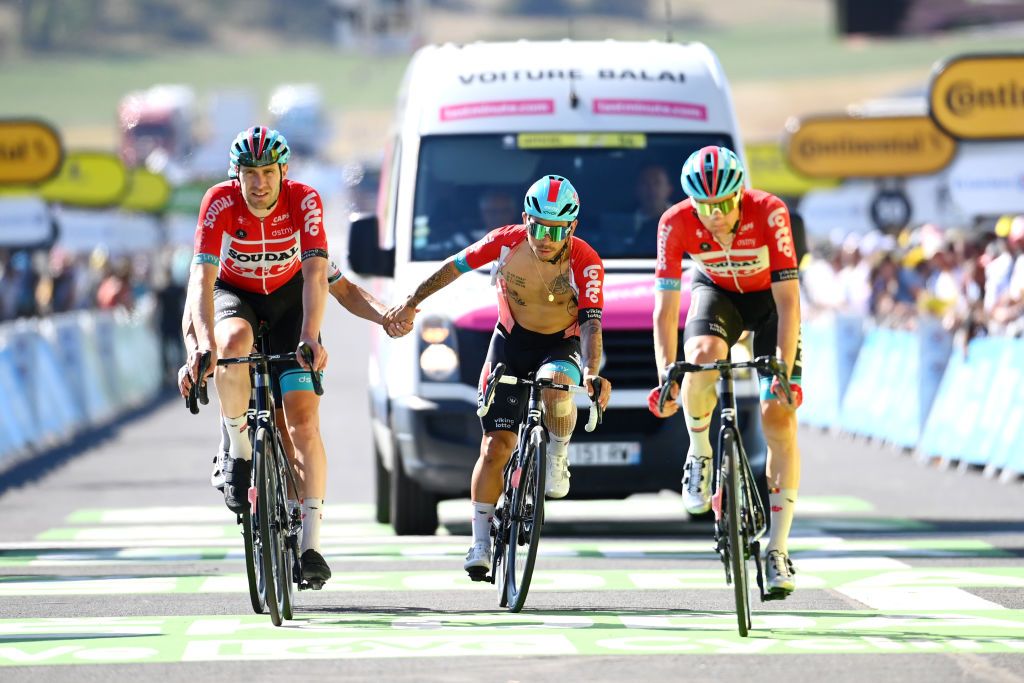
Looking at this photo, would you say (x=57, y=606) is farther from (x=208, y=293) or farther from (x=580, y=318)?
(x=580, y=318)

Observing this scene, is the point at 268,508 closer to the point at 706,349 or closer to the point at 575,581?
the point at 706,349

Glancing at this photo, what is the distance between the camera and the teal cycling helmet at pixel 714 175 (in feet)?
31.6

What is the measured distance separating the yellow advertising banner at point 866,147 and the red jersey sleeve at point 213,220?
73.6 ft

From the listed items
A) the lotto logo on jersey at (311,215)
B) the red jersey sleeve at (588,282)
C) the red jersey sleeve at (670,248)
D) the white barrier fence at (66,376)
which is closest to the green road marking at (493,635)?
the red jersey sleeve at (588,282)

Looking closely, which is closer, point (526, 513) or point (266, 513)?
point (266, 513)

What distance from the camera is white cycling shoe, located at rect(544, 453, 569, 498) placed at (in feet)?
33.4

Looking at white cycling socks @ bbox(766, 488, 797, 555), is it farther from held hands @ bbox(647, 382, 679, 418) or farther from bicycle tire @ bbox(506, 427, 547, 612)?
bicycle tire @ bbox(506, 427, 547, 612)

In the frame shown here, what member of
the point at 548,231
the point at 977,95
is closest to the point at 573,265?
the point at 548,231

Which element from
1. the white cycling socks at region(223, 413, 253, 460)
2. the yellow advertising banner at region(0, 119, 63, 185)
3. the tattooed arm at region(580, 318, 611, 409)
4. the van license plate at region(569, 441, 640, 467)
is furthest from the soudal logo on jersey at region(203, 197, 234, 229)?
the yellow advertising banner at region(0, 119, 63, 185)

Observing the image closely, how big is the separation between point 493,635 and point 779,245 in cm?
207

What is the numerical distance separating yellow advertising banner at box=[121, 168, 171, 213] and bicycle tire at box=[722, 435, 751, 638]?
44.8m

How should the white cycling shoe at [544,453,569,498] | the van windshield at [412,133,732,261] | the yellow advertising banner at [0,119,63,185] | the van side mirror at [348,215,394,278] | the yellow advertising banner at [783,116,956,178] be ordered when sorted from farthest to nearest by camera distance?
the yellow advertising banner at [783,116,956,178] → the yellow advertising banner at [0,119,63,185] → the van windshield at [412,133,732,261] → the van side mirror at [348,215,394,278] → the white cycling shoe at [544,453,569,498]

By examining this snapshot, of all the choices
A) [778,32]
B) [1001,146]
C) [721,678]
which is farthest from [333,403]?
[778,32]

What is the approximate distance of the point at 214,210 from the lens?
32.5 feet
